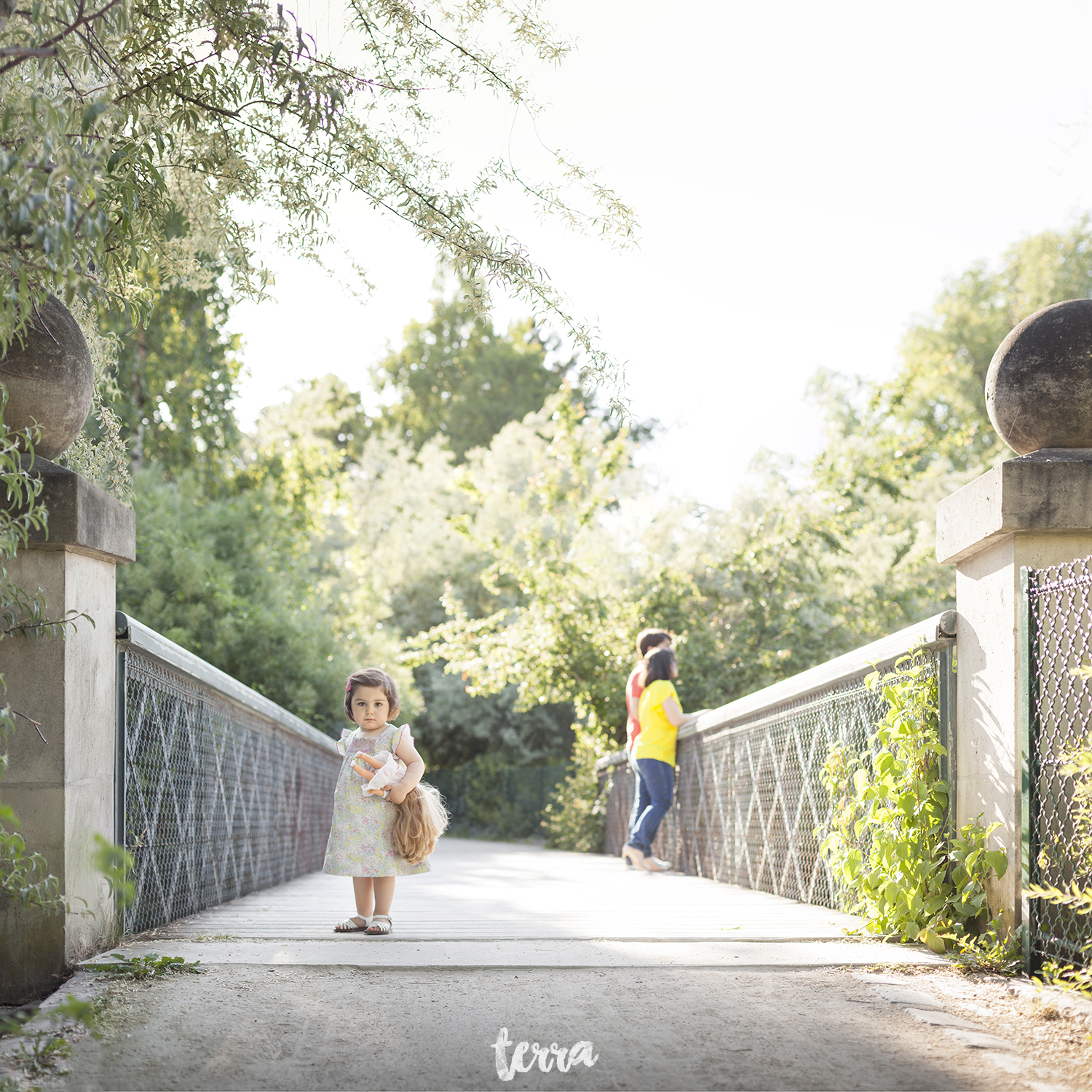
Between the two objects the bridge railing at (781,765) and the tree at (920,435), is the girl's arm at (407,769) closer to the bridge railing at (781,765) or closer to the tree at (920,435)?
the bridge railing at (781,765)

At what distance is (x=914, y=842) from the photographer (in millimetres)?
4125

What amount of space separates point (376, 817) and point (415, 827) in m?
0.19

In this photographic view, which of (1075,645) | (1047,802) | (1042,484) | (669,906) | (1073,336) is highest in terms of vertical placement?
(1073,336)

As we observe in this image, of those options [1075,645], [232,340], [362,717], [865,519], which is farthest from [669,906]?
[865,519]

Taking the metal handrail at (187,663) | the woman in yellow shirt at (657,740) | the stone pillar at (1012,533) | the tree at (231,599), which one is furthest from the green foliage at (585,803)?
the stone pillar at (1012,533)

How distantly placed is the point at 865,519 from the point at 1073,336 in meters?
17.9

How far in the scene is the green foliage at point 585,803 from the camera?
14.5m

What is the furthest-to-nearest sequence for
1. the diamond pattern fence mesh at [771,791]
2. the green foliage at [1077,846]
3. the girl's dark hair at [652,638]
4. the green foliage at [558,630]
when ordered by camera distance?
1. the green foliage at [558,630]
2. the girl's dark hair at [652,638]
3. the diamond pattern fence mesh at [771,791]
4. the green foliage at [1077,846]

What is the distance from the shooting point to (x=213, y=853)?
5.68 metres

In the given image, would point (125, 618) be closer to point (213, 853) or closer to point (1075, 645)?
point (213, 853)

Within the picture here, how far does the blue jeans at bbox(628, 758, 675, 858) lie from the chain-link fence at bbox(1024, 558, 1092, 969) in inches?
207

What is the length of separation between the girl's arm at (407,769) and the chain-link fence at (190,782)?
3.25 ft

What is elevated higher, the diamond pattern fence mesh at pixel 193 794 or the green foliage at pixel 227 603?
the green foliage at pixel 227 603

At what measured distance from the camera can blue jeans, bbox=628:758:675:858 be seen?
344 inches
